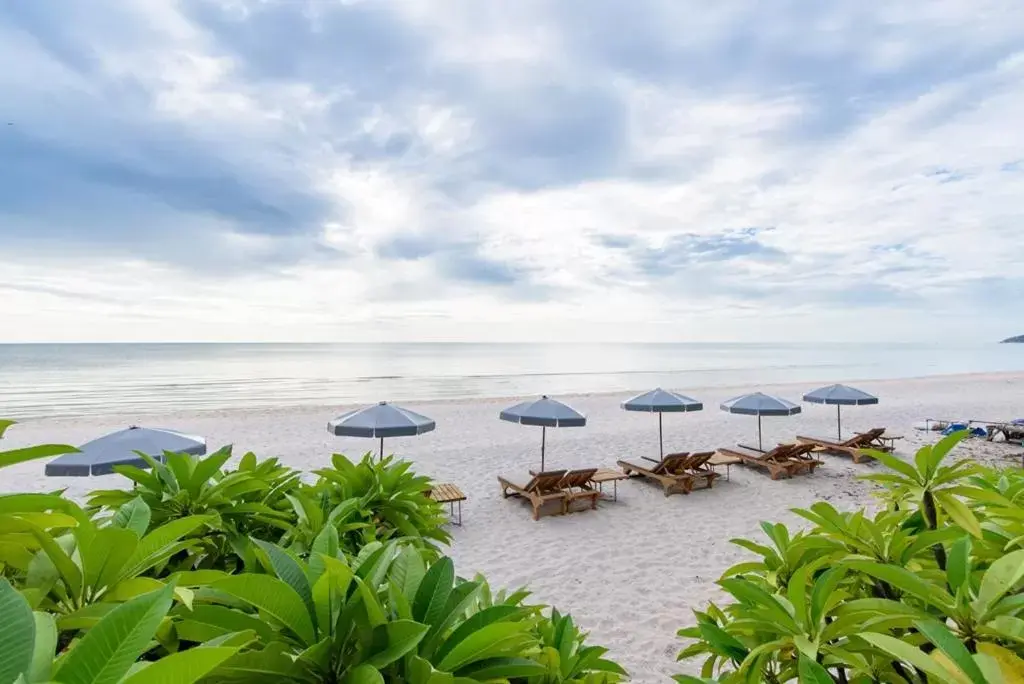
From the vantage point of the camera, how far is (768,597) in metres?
1.30

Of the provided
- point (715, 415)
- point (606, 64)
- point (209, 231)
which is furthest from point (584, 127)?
point (209, 231)

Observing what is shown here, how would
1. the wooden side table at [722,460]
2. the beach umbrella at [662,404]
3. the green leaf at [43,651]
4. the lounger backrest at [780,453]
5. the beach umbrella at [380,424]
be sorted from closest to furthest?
the green leaf at [43,651]
the beach umbrella at [380,424]
the wooden side table at [722,460]
the lounger backrest at [780,453]
the beach umbrella at [662,404]

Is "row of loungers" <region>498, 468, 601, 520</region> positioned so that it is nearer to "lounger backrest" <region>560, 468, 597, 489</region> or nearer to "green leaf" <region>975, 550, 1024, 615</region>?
"lounger backrest" <region>560, 468, 597, 489</region>

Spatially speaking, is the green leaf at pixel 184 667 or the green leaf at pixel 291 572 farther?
the green leaf at pixel 291 572

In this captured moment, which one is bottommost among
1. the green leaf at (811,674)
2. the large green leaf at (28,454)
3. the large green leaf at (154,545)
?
the green leaf at (811,674)

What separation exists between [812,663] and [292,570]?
1063 mm

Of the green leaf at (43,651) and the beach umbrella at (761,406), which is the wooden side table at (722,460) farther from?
the green leaf at (43,651)

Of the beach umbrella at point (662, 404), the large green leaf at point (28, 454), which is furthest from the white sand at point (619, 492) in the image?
the large green leaf at point (28, 454)

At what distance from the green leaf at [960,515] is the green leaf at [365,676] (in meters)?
1.69

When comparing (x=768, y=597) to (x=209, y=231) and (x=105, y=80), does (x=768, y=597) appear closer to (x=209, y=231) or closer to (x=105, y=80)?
(x=105, y=80)

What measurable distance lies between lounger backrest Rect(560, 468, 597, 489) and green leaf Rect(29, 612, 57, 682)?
794 centimetres

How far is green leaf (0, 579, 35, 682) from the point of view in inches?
22.5

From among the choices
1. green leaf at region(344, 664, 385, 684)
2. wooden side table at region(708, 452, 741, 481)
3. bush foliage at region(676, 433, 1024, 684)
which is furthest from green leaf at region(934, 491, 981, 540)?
wooden side table at region(708, 452, 741, 481)

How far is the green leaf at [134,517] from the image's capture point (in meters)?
1.33
